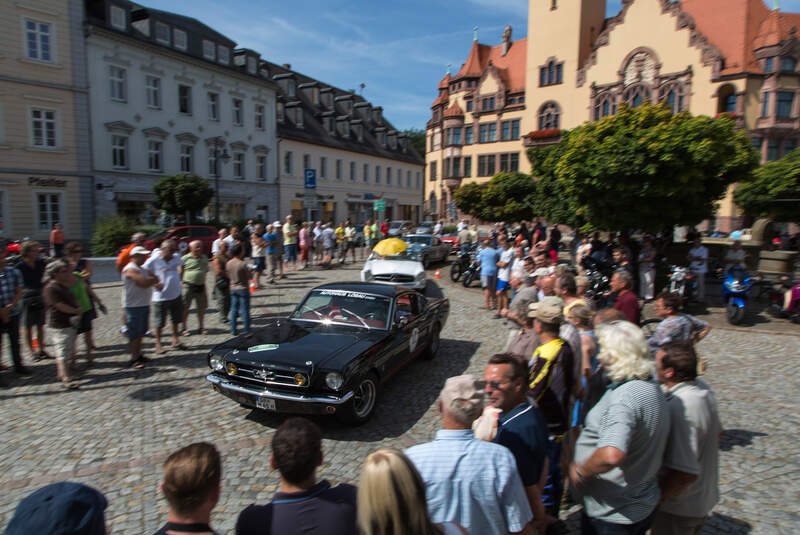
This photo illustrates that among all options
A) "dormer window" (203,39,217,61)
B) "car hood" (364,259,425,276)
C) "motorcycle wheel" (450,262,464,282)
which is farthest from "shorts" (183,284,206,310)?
"dormer window" (203,39,217,61)

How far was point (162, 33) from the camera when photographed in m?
30.9

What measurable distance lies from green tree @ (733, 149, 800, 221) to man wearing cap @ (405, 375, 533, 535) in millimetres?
19030

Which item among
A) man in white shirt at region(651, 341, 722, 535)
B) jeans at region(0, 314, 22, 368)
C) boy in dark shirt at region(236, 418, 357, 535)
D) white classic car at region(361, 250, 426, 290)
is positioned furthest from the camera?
white classic car at region(361, 250, 426, 290)

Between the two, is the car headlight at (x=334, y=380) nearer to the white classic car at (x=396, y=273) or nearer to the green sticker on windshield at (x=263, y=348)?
the green sticker on windshield at (x=263, y=348)

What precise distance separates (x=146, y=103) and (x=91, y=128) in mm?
4114

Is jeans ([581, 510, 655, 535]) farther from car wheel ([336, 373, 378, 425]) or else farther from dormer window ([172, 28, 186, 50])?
dormer window ([172, 28, 186, 50])

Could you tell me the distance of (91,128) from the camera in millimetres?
26828

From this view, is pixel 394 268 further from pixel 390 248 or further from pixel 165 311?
pixel 165 311

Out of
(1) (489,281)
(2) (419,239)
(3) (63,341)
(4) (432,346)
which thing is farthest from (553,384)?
(2) (419,239)

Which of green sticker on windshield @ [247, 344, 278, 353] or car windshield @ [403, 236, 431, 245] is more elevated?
car windshield @ [403, 236, 431, 245]

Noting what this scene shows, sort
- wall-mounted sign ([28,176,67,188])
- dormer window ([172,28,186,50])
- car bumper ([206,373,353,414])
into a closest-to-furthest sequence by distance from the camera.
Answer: car bumper ([206,373,353,414]) → wall-mounted sign ([28,176,67,188]) → dormer window ([172,28,186,50])

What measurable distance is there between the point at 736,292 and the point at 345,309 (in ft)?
31.1

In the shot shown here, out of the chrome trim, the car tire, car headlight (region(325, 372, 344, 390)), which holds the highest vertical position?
car headlight (region(325, 372, 344, 390))

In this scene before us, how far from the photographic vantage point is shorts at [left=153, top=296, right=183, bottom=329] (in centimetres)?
827
